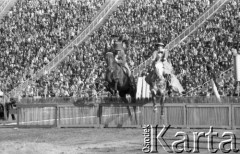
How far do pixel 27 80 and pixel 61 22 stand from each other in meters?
7.03

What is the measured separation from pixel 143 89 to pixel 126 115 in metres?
1.43

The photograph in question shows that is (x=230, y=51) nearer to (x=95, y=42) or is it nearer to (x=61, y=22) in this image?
(x=95, y=42)

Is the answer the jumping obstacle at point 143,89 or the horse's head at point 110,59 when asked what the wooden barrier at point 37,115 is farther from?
the jumping obstacle at point 143,89

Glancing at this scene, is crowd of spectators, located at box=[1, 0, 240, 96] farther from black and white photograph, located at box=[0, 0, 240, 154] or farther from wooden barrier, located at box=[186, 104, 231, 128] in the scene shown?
wooden barrier, located at box=[186, 104, 231, 128]

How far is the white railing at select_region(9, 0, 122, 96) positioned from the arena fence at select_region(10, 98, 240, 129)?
602 inches

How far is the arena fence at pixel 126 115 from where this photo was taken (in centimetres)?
2647

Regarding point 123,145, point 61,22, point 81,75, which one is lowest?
point 123,145

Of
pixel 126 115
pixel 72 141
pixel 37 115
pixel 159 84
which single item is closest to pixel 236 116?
pixel 159 84

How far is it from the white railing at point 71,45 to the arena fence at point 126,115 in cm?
1528

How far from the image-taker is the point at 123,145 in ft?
67.2

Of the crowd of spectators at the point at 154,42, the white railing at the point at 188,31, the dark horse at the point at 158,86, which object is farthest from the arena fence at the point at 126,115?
the white railing at the point at 188,31

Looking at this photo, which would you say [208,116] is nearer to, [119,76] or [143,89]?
[143,89]

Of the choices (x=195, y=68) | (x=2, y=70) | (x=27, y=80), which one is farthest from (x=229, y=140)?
(x=2, y=70)

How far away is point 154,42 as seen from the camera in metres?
44.7
